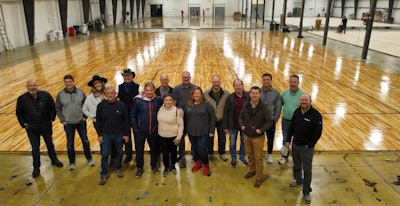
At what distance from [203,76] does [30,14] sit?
42.0ft

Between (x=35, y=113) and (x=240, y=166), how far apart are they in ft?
10.5

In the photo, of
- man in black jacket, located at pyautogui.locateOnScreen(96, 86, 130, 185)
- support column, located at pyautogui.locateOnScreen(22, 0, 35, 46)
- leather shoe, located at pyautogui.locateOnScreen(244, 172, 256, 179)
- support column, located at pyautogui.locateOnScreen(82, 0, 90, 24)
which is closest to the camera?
man in black jacket, located at pyautogui.locateOnScreen(96, 86, 130, 185)

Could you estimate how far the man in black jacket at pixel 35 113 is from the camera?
4352 millimetres

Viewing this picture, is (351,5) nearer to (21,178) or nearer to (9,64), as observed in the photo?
(9,64)

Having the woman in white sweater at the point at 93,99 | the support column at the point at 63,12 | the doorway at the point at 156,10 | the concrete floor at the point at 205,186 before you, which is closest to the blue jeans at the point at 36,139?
the concrete floor at the point at 205,186

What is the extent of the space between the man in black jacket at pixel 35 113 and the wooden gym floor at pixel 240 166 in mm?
567

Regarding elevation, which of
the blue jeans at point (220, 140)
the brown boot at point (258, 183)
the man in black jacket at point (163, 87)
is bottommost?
the brown boot at point (258, 183)

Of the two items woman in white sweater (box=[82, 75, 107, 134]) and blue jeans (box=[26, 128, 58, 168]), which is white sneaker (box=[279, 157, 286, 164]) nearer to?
woman in white sweater (box=[82, 75, 107, 134])

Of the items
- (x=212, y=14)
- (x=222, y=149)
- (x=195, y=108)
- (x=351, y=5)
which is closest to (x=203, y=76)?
(x=222, y=149)

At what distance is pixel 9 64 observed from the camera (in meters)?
12.7

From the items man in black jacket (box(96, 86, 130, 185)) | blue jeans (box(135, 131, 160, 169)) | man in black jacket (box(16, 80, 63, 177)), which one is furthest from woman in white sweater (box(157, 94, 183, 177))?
man in black jacket (box(16, 80, 63, 177))

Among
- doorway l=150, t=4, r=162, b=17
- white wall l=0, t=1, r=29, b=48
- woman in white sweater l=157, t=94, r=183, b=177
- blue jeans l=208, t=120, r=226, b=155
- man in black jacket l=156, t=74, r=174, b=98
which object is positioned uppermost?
doorway l=150, t=4, r=162, b=17

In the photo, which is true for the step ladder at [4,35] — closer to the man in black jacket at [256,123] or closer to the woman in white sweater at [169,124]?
the woman in white sweater at [169,124]

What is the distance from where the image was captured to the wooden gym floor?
13.6 feet
